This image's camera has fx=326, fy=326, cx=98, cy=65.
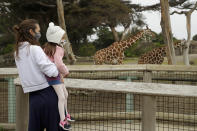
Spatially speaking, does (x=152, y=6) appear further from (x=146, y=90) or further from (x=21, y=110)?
(x=146, y=90)

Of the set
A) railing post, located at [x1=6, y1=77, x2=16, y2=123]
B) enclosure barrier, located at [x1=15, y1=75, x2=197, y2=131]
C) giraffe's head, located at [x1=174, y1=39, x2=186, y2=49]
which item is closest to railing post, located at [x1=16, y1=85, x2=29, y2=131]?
enclosure barrier, located at [x1=15, y1=75, x2=197, y2=131]

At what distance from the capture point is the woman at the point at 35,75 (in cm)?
220

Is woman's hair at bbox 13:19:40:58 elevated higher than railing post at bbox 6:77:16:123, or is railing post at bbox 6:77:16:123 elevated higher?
woman's hair at bbox 13:19:40:58

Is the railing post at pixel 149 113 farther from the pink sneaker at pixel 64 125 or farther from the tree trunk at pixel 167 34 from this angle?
the tree trunk at pixel 167 34

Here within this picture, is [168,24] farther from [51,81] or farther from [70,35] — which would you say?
[70,35]

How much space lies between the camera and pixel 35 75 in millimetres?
2221

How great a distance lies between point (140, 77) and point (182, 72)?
63 cm

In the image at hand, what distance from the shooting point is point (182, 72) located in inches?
187

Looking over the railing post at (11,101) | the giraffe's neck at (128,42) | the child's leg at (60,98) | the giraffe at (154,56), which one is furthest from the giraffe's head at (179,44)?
the child's leg at (60,98)

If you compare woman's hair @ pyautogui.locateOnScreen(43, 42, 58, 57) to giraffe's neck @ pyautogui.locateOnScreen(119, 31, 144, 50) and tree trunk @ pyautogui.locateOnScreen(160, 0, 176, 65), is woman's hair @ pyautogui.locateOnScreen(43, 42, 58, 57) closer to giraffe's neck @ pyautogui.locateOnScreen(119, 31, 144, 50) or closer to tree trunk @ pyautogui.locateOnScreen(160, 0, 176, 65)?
tree trunk @ pyautogui.locateOnScreen(160, 0, 176, 65)

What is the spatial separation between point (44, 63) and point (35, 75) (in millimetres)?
129

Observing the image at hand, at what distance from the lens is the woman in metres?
2.20

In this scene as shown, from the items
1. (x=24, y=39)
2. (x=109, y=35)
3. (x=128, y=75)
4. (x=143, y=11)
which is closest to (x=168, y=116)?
(x=128, y=75)

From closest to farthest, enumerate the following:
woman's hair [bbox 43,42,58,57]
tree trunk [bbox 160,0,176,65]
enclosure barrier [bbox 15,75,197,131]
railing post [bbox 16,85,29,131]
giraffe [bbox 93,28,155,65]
Answer: enclosure barrier [bbox 15,75,197,131], woman's hair [bbox 43,42,58,57], railing post [bbox 16,85,29,131], tree trunk [bbox 160,0,176,65], giraffe [bbox 93,28,155,65]
